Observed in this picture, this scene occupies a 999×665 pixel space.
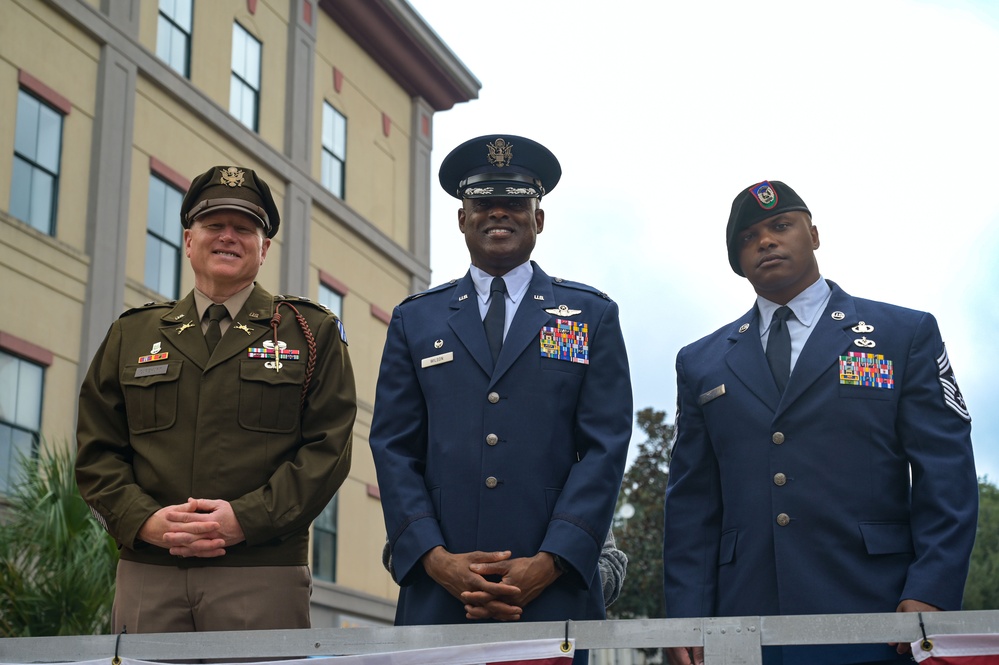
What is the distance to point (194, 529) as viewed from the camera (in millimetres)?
4055

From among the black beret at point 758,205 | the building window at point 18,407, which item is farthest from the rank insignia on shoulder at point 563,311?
the building window at point 18,407

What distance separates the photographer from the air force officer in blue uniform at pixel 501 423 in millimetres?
3990

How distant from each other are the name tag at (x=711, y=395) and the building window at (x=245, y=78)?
16696 millimetres

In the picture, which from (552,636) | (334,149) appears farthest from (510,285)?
(334,149)

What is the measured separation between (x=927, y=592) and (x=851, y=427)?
56 cm

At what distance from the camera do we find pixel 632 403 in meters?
4.34

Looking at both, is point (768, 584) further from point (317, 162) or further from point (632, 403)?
point (317, 162)

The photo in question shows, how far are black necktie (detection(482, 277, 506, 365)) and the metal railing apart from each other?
116 centimetres

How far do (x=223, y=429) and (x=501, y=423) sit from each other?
0.89m

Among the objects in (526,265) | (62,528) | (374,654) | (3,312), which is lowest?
(374,654)

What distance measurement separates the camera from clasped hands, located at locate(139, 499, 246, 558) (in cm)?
406

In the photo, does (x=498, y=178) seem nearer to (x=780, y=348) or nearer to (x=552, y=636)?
(x=780, y=348)

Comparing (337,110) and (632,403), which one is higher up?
(337,110)

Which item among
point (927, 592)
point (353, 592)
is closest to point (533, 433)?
point (927, 592)
